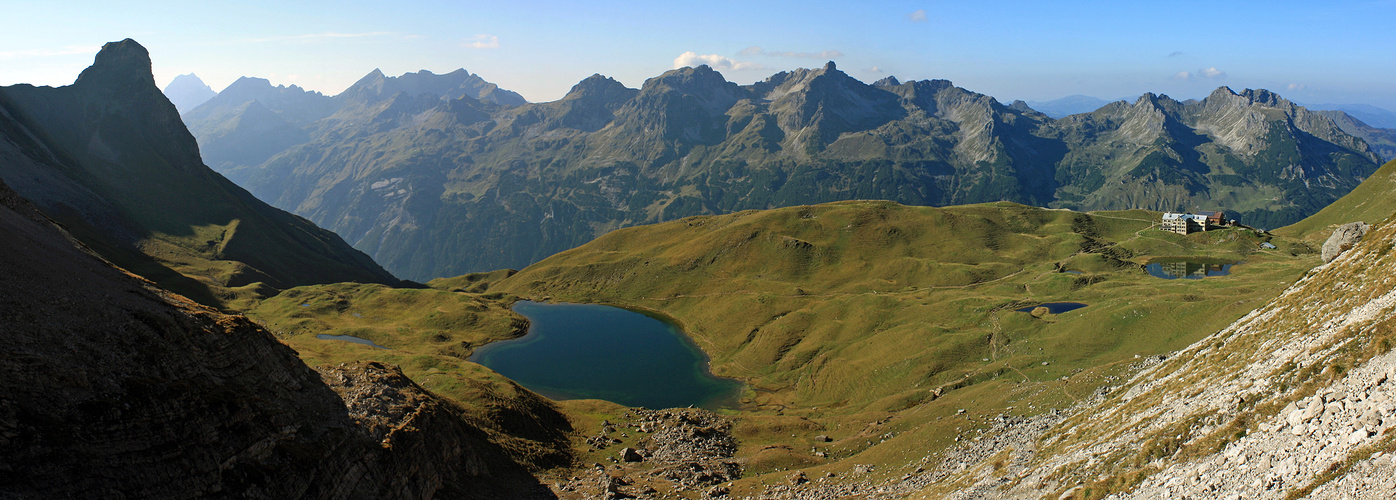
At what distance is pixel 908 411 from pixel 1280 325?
132 ft

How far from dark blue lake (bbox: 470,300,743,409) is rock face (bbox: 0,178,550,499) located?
66.8 m

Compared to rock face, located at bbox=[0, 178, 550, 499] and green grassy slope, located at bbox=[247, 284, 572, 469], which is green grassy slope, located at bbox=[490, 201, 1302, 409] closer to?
green grassy slope, located at bbox=[247, 284, 572, 469]

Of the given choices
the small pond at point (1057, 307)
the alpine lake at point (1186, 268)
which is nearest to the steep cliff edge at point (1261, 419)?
the small pond at point (1057, 307)

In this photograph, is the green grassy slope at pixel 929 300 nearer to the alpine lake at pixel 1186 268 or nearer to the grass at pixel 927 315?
the grass at pixel 927 315

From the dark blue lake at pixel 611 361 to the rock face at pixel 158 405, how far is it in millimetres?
66833

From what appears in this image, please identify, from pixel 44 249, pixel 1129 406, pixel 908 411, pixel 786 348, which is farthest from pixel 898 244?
pixel 44 249

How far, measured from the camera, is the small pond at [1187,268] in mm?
141375

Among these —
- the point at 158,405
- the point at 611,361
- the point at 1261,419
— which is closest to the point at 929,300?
the point at 611,361

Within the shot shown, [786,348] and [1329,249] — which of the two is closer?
[1329,249]

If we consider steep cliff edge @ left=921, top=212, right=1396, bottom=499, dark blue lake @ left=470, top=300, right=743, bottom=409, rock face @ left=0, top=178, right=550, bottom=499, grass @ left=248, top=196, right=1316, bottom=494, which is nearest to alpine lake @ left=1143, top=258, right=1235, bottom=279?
grass @ left=248, top=196, right=1316, bottom=494

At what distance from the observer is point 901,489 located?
50.6 metres

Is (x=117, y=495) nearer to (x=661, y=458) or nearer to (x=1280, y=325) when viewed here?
(x=661, y=458)

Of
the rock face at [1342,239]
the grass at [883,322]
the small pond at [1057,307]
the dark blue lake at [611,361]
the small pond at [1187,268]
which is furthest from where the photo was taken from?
the small pond at [1187,268]

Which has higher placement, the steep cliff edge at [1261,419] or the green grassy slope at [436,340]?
the steep cliff edge at [1261,419]
